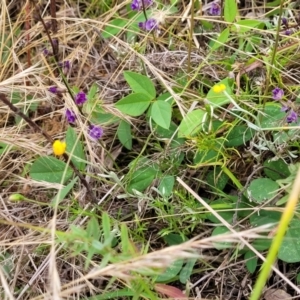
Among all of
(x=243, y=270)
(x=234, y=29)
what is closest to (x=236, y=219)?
(x=243, y=270)

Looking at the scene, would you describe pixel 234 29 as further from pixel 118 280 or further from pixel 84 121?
pixel 118 280

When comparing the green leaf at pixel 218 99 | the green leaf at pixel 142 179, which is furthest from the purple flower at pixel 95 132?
the green leaf at pixel 218 99

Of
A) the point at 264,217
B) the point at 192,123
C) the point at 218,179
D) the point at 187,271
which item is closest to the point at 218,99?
the point at 192,123

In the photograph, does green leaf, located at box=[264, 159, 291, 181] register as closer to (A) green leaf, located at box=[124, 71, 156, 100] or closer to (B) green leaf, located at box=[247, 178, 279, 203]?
(B) green leaf, located at box=[247, 178, 279, 203]

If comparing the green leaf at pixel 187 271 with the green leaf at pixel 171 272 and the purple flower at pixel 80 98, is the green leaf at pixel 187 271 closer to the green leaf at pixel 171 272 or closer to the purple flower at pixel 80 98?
the green leaf at pixel 171 272

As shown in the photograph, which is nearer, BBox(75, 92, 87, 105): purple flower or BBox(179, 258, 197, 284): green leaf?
BBox(179, 258, 197, 284): green leaf

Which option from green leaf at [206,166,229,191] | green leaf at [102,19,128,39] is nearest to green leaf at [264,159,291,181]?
green leaf at [206,166,229,191]

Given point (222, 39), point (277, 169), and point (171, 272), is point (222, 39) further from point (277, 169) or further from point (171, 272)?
point (171, 272)
